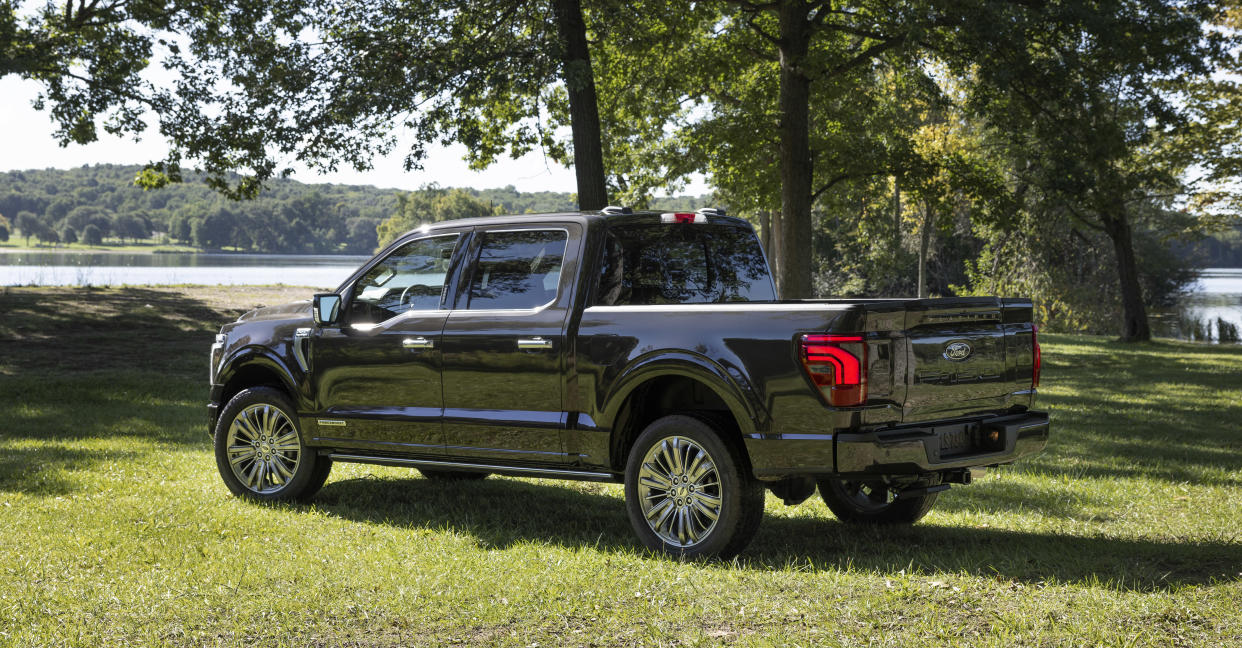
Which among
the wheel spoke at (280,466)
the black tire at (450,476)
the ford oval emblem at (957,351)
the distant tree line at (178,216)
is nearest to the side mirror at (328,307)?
the wheel spoke at (280,466)

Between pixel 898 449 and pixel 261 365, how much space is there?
4838 millimetres

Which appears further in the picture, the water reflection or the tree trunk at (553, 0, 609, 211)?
the water reflection

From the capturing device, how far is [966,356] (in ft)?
19.6

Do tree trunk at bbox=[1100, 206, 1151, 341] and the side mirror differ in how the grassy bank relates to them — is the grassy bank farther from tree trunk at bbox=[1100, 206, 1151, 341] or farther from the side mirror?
the side mirror

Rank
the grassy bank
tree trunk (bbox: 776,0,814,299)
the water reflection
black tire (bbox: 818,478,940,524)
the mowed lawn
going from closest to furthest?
the mowed lawn, black tire (bbox: 818,478,940,524), tree trunk (bbox: 776,0,814,299), the water reflection, the grassy bank

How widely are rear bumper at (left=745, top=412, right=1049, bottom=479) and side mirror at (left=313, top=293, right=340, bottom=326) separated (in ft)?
10.7

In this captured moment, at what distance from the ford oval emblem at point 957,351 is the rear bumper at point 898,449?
1.12 ft

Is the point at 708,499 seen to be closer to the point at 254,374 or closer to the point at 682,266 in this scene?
the point at 682,266

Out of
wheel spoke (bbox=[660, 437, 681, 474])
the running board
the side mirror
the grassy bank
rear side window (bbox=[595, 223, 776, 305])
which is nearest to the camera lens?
wheel spoke (bbox=[660, 437, 681, 474])

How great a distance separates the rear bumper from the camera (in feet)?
18.2

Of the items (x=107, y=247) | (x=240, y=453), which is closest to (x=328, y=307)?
(x=240, y=453)

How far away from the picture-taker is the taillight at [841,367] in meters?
5.50

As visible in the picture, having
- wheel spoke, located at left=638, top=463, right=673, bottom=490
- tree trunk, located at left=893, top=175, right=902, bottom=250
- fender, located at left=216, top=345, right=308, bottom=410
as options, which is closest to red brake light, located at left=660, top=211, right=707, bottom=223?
wheel spoke, located at left=638, top=463, right=673, bottom=490

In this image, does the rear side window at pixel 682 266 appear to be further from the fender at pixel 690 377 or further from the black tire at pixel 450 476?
the black tire at pixel 450 476
